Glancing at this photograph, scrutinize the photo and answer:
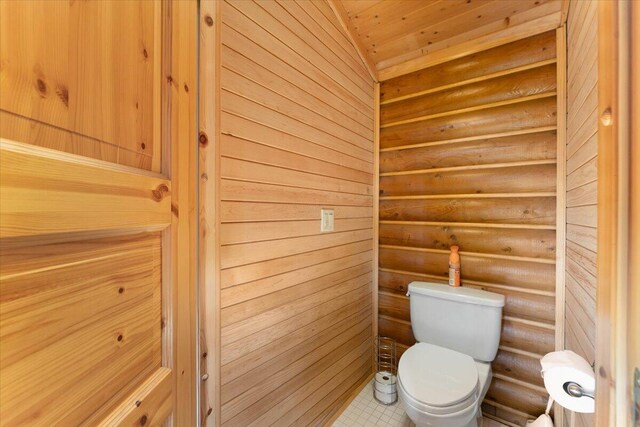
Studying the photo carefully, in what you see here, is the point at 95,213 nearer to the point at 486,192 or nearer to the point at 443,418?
the point at 443,418

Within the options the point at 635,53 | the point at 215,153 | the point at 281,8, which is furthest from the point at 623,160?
the point at 281,8

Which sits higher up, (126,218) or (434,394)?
(126,218)

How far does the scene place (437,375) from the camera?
1.34 meters

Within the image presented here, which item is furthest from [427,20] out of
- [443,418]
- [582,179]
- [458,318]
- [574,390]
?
[443,418]

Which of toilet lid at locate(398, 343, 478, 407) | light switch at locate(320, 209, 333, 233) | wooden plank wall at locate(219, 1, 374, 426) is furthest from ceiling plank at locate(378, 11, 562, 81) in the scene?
toilet lid at locate(398, 343, 478, 407)

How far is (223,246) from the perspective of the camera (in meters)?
1.02

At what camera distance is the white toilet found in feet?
3.92

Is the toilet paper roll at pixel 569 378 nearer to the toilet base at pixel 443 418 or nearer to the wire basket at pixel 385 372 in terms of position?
the toilet base at pixel 443 418

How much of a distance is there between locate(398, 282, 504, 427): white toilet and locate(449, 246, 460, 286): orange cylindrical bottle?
0.07m

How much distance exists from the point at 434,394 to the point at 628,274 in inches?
42.6

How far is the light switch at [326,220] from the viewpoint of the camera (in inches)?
60.7

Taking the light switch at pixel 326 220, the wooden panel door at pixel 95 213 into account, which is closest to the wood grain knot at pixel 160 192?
the wooden panel door at pixel 95 213

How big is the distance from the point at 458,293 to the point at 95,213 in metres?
1.74

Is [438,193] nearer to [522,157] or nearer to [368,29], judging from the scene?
[522,157]
